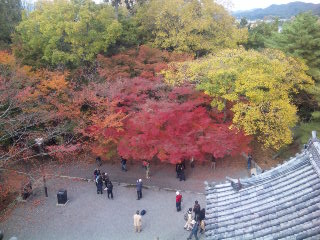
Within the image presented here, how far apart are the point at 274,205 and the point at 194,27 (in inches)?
814

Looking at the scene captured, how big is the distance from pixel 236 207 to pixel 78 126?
14.7 meters

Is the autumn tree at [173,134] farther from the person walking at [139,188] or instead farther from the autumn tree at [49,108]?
the person walking at [139,188]

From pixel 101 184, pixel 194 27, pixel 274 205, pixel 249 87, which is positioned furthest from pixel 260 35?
pixel 274 205

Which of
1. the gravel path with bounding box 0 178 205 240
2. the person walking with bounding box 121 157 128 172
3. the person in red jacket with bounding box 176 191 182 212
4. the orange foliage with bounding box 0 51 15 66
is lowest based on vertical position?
the gravel path with bounding box 0 178 205 240

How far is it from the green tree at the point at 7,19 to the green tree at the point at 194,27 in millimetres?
12660

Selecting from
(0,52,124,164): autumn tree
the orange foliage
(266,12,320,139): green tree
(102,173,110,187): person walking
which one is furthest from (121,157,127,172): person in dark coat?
(266,12,320,139): green tree

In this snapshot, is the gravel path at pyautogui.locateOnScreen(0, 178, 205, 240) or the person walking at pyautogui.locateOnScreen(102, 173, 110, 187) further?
the person walking at pyautogui.locateOnScreen(102, 173, 110, 187)

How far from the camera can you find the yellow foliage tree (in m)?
20.2

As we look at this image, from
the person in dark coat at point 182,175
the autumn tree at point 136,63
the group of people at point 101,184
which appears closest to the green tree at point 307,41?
the autumn tree at point 136,63

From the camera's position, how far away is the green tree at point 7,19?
98.1ft

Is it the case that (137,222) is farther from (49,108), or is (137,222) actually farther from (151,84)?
(49,108)

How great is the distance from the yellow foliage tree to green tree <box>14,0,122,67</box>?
24.7 ft

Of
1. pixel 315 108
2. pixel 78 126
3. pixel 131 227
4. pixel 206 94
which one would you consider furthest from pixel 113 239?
pixel 315 108

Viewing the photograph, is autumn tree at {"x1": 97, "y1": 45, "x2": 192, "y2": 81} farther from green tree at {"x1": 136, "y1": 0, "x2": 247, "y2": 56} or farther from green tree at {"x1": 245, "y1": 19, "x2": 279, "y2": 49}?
green tree at {"x1": 245, "y1": 19, "x2": 279, "y2": 49}
